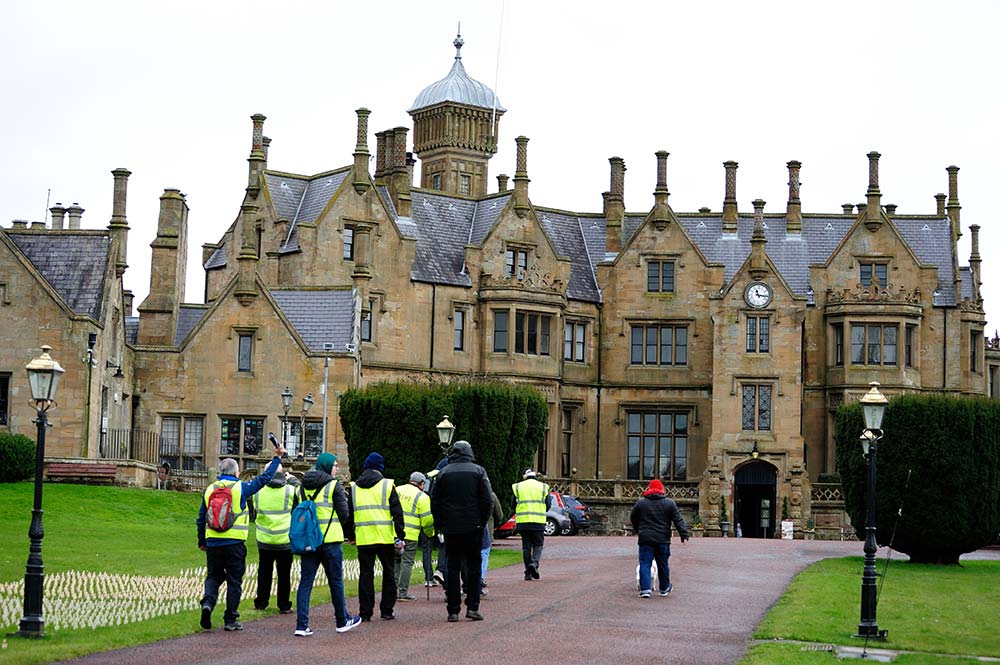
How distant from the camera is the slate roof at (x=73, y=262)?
5356 centimetres

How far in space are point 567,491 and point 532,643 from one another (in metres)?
44.0

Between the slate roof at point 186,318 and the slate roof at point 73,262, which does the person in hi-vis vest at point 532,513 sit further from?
the slate roof at point 186,318

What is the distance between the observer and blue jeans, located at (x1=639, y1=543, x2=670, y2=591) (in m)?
28.2

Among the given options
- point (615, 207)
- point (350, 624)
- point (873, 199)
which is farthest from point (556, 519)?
point (350, 624)

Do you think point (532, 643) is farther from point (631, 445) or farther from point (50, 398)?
point (631, 445)

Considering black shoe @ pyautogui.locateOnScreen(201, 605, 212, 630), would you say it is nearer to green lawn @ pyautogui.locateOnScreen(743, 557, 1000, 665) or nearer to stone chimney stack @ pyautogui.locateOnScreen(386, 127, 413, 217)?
green lawn @ pyautogui.locateOnScreen(743, 557, 1000, 665)

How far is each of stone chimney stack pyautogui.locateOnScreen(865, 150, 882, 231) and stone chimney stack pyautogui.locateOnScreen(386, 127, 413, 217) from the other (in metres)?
18.0

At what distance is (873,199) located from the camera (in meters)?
70.5

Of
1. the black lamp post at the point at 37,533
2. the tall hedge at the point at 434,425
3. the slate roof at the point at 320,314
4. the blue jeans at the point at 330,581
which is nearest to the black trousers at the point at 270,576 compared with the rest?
the blue jeans at the point at 330,581

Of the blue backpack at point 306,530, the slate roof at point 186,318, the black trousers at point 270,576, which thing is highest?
the slate roof at point 186,318

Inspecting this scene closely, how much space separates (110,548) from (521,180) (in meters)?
36.7

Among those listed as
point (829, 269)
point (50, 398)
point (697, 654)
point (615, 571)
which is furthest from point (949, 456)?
point (829, 269)

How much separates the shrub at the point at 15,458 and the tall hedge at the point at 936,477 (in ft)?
69.9

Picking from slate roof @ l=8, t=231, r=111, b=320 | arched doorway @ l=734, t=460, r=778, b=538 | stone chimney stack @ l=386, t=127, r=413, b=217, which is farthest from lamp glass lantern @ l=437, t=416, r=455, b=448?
stone chimney stack @ l=386, t=127, r=413, b=217
